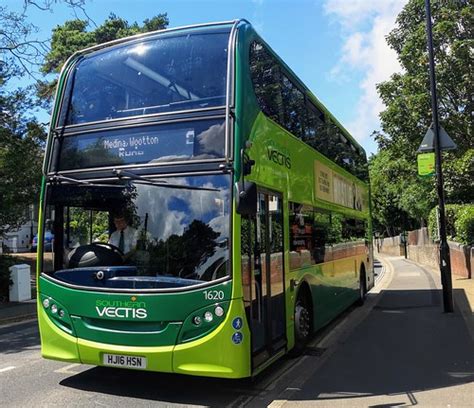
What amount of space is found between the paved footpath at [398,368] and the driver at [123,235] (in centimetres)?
235

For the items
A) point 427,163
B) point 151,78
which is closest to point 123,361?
point 151,78

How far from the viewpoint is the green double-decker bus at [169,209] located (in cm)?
541

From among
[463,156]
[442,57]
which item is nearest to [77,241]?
[463,156]

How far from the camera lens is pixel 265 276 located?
20.8 ft

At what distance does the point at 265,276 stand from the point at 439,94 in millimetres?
20590

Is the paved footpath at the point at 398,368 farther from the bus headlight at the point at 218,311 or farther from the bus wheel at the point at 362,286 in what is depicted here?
the bus wheel at the point at 362,286

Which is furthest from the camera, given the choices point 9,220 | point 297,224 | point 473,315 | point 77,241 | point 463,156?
point 463,156

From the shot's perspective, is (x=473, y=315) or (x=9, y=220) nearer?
(x=473, y=315)

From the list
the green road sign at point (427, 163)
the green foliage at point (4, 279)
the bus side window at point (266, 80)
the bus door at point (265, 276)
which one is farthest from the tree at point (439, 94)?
the green foliage at point (4, 279)

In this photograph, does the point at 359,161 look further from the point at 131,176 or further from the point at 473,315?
the point at 131,176

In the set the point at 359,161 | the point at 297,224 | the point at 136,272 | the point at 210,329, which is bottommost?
the point at 210,329

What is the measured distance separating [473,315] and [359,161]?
5.52 meters

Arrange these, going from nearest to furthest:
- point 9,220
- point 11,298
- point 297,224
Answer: point 297,224, point 11,298, point 9,220

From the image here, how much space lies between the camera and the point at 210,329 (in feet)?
17.6
